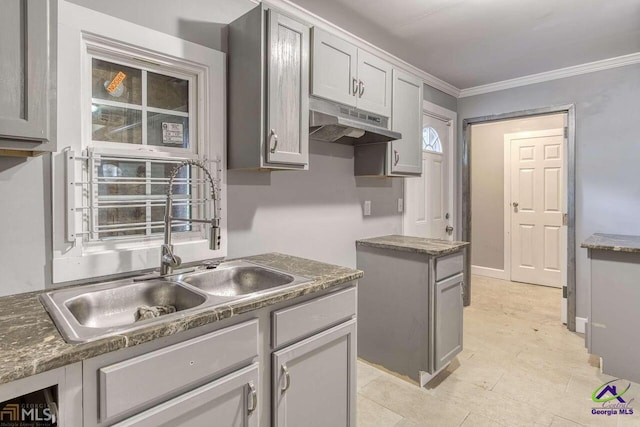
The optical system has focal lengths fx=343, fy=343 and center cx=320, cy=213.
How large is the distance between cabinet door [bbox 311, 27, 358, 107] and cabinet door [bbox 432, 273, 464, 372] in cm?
135

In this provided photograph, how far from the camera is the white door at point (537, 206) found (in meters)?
4.56

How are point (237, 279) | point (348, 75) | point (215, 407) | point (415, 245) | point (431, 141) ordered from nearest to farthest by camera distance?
1. point (215, 407)
2. point (237, 279)
3. point (348, 75)
4. point (415, 245)
5. point (431, 141)

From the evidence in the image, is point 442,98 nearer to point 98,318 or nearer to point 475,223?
point 475,223

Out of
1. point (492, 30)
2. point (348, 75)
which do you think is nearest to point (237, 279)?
point (348, 75)

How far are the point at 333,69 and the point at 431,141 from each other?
73.6 inches

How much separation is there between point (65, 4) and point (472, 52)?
2.78 meters

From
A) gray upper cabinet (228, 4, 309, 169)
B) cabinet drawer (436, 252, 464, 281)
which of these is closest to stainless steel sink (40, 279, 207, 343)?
gray upper cabinet (228, 4, 309, 169)

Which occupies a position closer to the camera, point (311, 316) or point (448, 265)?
point (311, 316)

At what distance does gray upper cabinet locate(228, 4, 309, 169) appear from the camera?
5.42 ft

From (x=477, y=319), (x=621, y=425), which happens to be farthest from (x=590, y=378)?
(x=477, y=319)

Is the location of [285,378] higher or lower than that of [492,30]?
lower

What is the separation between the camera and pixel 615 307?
237cm

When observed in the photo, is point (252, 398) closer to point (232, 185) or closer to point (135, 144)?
point (232, 185)

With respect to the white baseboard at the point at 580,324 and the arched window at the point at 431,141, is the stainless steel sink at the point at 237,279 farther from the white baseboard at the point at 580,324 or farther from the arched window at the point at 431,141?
the white baseboard at the point at 580,324
